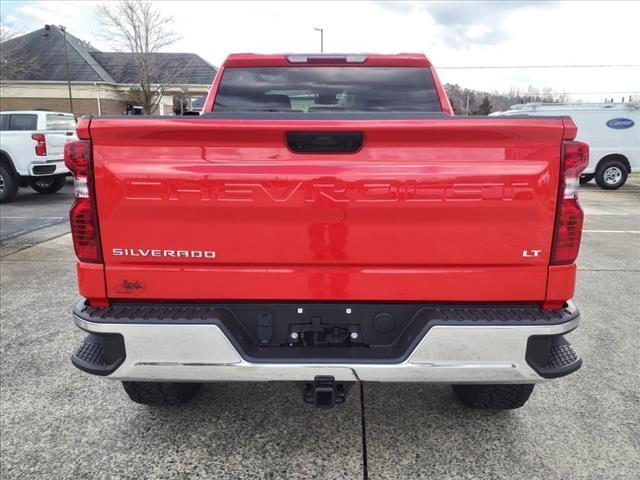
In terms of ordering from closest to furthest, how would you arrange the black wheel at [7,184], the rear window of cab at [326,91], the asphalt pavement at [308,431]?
the asphalt pavement at [308,431] → the rear window of cab at [326,91] → the black wheel at [7,184]

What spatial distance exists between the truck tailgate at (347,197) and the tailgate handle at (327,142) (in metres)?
0.03

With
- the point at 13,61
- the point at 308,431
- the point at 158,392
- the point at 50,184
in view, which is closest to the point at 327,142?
the point at 308,431

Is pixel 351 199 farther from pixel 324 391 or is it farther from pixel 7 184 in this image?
pixel 7 184

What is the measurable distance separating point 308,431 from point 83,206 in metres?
1.66

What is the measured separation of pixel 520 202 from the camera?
1980 mm

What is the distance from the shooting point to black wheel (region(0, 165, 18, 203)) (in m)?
11.0

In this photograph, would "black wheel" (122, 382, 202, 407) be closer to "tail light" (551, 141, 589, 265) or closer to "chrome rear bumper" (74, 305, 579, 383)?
"chrome rear bumper" (74, 305, 579, 383)

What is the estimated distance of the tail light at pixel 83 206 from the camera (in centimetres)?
202

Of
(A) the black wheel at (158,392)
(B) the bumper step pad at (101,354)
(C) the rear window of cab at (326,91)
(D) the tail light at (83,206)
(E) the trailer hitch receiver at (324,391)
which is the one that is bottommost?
(A) the black wheel at (158,392)

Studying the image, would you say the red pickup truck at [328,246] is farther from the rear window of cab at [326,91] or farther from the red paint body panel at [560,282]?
the rear window of cab at [326,91]

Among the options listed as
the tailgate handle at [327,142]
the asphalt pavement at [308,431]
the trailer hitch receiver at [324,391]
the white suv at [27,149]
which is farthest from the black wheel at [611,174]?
the trailer hitch receiver at [324,391]

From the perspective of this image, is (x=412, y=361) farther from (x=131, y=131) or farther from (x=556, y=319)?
(x=131, y=131)

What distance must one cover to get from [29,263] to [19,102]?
34940 millimetres

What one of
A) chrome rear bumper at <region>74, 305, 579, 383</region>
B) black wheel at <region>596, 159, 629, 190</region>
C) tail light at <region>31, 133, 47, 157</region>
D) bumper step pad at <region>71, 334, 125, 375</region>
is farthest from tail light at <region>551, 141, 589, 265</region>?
black wheel at <region>596, 159, 629, 190</region>
